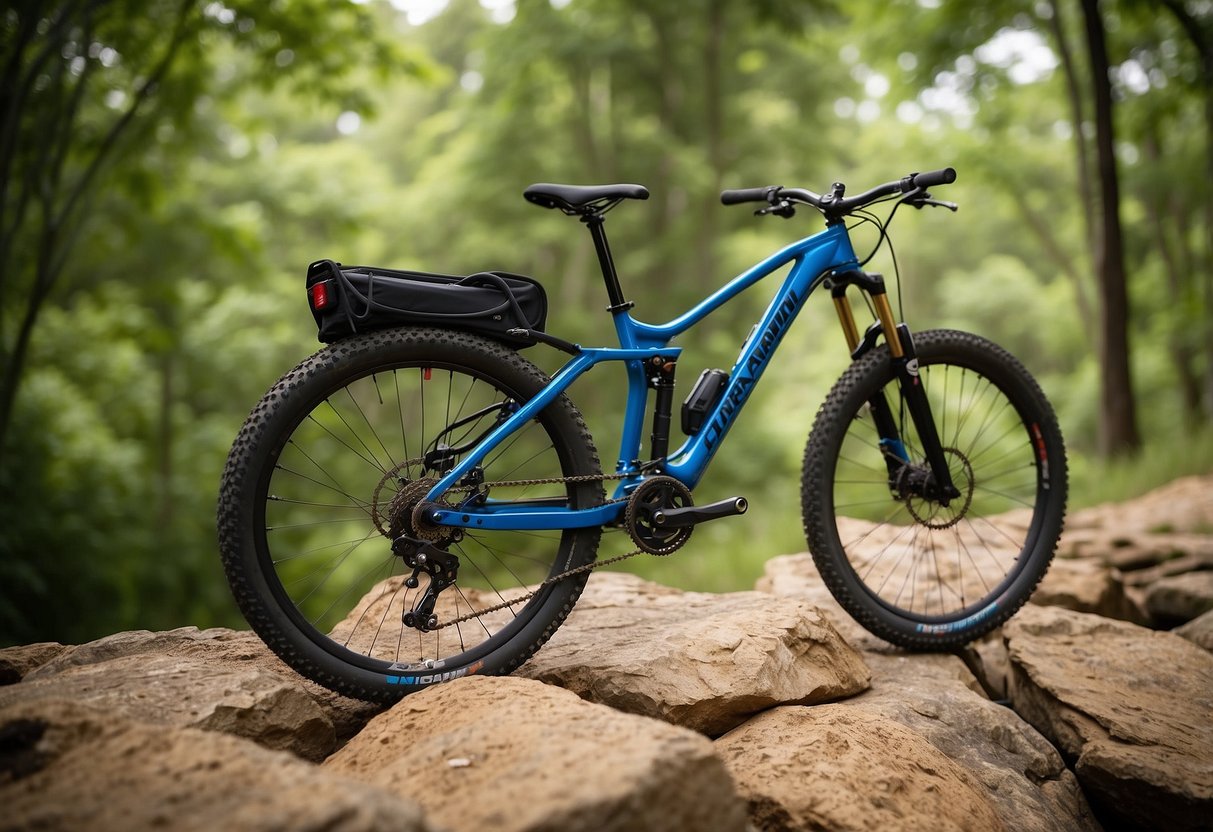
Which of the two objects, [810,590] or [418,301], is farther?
[810,590]

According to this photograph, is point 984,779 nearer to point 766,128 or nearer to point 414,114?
point 766,128

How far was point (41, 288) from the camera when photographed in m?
7.19

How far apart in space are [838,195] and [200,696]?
8.18ft

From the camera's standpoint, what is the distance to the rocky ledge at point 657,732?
5.00ft

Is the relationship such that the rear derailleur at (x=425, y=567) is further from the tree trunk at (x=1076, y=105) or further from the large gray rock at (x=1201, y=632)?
the tree trunk at (x=1076, y=105)

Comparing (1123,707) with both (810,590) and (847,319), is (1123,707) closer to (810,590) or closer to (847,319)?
(810,590)

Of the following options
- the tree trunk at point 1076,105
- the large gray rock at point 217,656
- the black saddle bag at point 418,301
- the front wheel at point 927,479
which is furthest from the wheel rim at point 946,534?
the tree trunk at point 1076,105

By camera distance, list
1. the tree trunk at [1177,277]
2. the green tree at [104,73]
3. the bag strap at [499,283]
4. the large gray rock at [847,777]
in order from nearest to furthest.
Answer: the large gray rock at [847,777]
the bag strap at [499,283]
the green tree at [104,73]
the tree trunk at [1177,277]

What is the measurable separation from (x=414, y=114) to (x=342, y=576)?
45.6ft

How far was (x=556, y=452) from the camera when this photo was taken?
265cm

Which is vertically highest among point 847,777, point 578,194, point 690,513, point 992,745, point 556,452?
point 578,194

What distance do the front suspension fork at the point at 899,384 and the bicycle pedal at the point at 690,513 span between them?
2.33 feet

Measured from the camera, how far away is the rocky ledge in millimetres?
1525

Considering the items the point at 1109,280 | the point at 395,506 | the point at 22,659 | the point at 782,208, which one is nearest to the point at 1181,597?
the point at 782,208
